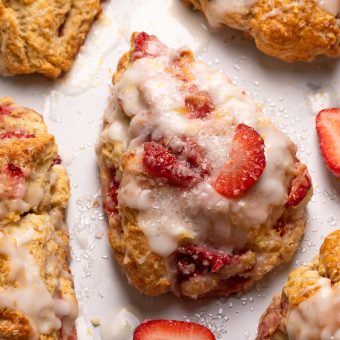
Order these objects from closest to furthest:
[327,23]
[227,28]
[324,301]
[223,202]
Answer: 1. [324,301]
2. [223,202]
3. [327,23]
4. [227,28]

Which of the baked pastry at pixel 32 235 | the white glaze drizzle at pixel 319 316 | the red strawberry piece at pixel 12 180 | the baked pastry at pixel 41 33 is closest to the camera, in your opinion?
the white glaze drizzle at pixel 319 316

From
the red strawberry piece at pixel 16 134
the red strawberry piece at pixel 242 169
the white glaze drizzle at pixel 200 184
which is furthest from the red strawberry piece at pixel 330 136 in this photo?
the red strawberry piece at pixel 16 134

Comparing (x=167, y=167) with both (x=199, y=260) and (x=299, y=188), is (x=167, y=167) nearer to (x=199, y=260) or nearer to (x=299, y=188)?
(x=199, y=260)

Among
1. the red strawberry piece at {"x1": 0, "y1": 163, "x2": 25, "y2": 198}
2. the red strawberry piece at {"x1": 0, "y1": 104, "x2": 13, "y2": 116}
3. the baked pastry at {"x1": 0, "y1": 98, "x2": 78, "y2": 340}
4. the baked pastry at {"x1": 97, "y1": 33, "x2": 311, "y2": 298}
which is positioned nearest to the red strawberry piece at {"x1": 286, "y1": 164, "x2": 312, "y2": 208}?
the baked pastry at {"x1": 97, "y1": 33, "x2": 311, "y2": 298}

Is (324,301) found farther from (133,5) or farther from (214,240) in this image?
(133,5)

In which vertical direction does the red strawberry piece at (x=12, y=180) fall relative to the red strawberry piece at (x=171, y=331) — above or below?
above

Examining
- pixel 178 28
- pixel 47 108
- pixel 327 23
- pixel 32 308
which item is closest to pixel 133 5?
pixel 178 28

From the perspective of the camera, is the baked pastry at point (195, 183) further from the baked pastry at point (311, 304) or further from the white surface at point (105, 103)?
the baked pastry at point (311, 304)
